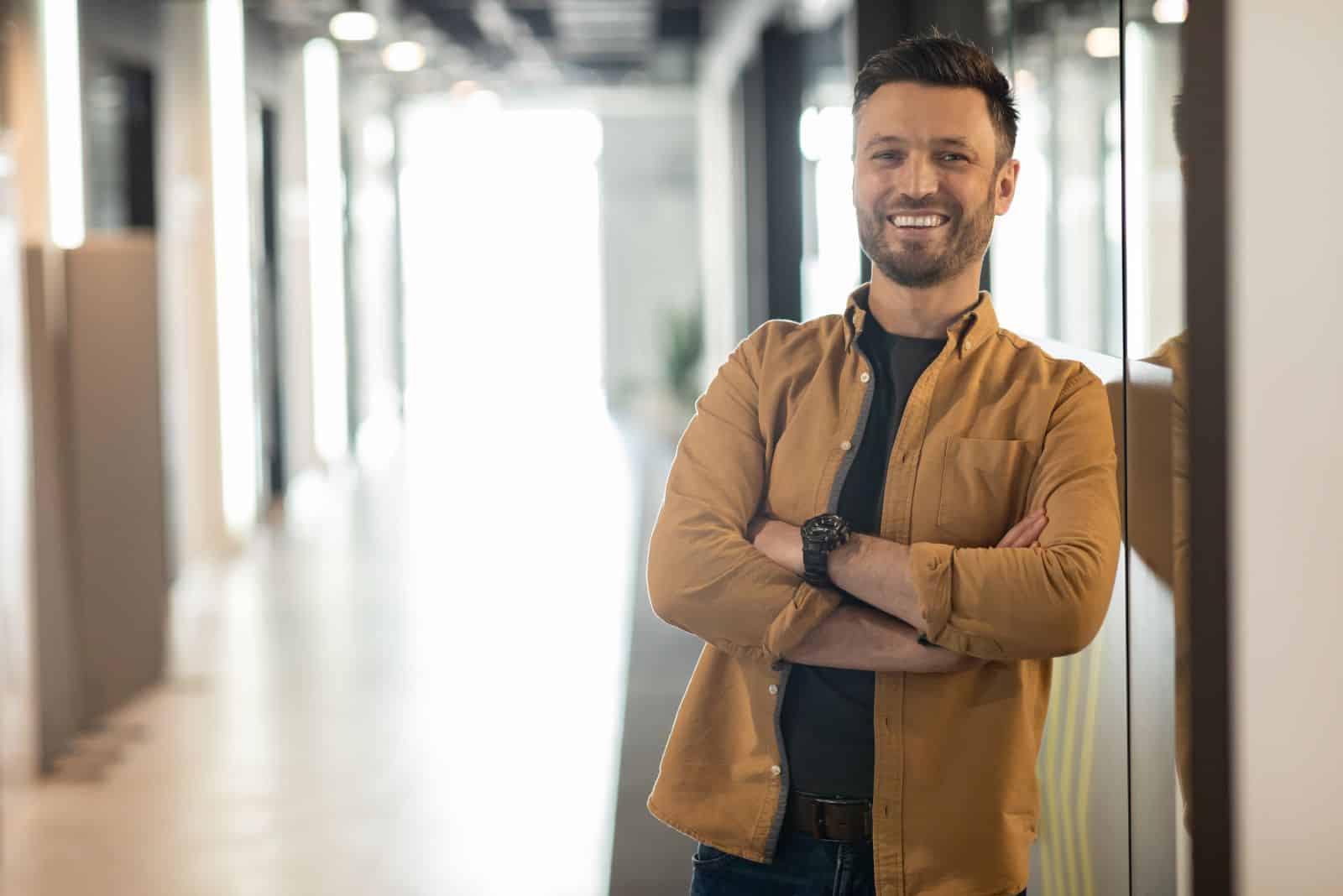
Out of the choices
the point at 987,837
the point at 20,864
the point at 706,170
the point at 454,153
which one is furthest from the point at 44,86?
the point at 454,153

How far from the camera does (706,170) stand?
14344mm

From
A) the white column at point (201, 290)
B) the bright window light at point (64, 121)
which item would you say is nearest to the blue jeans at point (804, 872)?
→ the bright window light at point (64, 121)

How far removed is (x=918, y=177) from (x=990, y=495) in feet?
1.36

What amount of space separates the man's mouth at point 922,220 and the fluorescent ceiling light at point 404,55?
10902mm

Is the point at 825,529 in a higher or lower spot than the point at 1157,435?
lower

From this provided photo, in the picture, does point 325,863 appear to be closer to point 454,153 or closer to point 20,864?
point 20,864

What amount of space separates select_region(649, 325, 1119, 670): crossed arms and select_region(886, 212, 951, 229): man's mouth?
243 mm

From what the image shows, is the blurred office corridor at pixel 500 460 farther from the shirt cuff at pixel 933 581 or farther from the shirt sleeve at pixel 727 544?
the shirt sleeve at pixel 727 544

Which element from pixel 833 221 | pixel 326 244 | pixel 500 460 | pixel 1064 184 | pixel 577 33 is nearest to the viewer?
pixel 1064 184

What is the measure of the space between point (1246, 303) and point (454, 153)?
16.4m

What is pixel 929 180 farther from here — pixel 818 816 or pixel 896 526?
pixel 818 816

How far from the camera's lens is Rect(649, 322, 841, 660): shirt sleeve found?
186 centimetres

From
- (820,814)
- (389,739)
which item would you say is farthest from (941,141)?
(389,739)

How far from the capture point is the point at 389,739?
16.2ft
